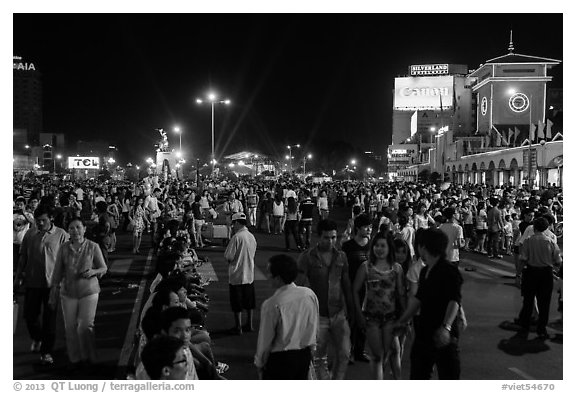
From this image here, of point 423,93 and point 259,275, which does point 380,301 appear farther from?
point 423,93

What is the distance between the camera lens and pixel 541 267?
7.77 meters

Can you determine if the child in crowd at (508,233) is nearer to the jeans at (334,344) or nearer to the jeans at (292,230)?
the jeans at (292,230)

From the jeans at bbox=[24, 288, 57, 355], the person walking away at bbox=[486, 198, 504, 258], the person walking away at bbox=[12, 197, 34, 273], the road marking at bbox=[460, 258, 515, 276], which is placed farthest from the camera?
the person walking away at bbox=[486, 198, 504, 258]

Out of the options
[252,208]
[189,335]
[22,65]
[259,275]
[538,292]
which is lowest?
[259,275]

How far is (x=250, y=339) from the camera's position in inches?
293

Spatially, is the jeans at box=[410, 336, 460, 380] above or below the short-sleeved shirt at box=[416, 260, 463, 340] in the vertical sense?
below

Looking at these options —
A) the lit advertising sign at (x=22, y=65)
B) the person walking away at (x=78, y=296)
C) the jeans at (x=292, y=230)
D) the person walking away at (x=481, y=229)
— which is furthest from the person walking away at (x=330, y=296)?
the lit advertising sign at (x=22, y=65)

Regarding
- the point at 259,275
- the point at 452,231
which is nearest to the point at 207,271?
the point at 259,275

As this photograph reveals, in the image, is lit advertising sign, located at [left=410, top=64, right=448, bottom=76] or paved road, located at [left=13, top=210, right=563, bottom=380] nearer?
paved road, located at [left=13, top=210, right=563, bottom=380]

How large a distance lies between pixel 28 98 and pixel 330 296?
7935 inches

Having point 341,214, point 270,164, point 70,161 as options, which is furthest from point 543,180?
point 270,164

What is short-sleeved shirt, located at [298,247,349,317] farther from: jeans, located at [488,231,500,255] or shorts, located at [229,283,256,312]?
jeans, located at [488,231,500,255]

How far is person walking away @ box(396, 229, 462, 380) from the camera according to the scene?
475cm

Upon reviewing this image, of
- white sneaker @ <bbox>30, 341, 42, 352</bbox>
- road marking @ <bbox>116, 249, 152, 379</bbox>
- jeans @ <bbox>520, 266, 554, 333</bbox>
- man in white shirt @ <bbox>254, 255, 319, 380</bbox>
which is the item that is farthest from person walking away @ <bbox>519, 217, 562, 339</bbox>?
white sneaker @ <bbox>30, 341, 42, 352</bbox>
